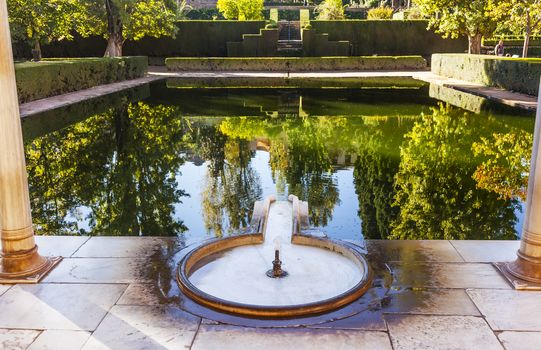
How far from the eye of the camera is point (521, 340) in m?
3.91

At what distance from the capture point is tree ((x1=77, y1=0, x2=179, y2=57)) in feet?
87.9

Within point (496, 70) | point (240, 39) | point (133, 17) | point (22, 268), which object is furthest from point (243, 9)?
point (22, 268)

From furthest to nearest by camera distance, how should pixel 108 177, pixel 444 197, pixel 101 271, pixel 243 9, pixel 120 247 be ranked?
pixel 243 9, pixel 108 177, pixel 444 197, pixel 120 247, pixel 101 271

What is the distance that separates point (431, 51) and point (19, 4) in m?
25.8

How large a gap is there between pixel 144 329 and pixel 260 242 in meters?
2.14

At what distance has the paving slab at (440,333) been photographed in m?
3.85

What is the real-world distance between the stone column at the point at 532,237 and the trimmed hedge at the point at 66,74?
15.2 metres

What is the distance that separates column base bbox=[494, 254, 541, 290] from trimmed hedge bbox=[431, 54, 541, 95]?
1435cm

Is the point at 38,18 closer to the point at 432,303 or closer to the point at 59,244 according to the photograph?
the point at 59,244

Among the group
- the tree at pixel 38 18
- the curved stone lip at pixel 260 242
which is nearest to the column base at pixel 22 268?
the curved stone lip at pixel 260 242

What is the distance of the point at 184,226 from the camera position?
22.7ft

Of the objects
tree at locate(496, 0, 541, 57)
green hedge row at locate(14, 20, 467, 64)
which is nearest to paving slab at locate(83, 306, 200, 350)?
tree at locate(496, 0, 541, 57)

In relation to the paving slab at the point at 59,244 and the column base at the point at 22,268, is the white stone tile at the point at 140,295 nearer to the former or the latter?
the column base at the point at 22,268

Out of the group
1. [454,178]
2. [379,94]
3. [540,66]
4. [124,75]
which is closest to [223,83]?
[124,75]
